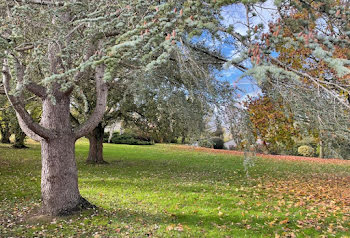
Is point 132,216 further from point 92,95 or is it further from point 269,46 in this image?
point 92,95

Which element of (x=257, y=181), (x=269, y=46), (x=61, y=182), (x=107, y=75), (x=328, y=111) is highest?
(x=269, y=46)

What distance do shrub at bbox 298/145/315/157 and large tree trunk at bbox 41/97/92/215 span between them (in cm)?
2620

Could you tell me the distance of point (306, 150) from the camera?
28.0m

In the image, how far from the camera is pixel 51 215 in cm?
627

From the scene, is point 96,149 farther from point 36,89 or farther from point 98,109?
point 36,89

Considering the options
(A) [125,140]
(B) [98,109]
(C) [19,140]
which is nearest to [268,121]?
(B) [98,109]

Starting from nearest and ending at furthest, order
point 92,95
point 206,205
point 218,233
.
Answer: point 218,233, point 206,205, point 92,95

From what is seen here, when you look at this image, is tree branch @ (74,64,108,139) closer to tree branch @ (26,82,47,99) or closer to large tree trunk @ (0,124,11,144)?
tree branch @ (26,82,47,99)

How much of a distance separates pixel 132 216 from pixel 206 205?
6.48 feet

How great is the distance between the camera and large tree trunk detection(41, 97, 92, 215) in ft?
20.7

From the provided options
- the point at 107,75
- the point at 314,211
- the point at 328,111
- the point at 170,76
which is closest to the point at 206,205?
the point at 314,211

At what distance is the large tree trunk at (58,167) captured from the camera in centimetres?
632

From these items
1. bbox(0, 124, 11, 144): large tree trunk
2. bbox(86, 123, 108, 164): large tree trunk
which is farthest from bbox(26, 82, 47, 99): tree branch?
bbox(0, 124, 11, 144): large tree trunk

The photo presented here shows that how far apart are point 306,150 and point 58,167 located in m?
26.7
